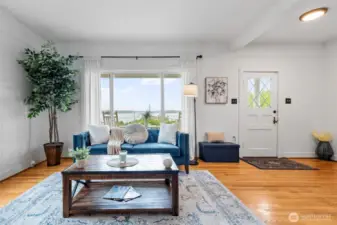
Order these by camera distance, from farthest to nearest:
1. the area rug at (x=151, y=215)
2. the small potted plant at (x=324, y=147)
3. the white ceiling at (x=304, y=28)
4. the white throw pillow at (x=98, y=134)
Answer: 1. the small potted plant at (x=324, y=147)
2. the white throw pillow at (x=98, y=134)
3. the white ceiling at (x=304, y=28)
4. the area rug at (x=151, y=215)

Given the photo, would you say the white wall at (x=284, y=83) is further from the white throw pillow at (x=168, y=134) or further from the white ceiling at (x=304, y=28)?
the white throw pillow at (x=168, y=134)

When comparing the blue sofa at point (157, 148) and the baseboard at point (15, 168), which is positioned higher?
the blue sofa at point (157, 148)

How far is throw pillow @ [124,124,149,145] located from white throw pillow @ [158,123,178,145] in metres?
0.29

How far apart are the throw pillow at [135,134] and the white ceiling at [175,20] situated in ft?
6.12

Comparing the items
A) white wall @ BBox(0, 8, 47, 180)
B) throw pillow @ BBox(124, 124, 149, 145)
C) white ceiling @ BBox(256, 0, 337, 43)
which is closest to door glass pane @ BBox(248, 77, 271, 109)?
white ceiling @ BBox(256, 0, 337, 43)

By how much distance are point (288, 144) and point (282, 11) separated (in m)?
3.10

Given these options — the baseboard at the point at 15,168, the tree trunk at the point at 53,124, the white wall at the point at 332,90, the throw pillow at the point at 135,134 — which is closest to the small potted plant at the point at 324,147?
the white wall at the point at 332,90

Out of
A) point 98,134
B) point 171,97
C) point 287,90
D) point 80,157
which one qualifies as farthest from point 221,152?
point 80,157

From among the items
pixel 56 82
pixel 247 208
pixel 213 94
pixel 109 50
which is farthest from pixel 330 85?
pixel 56 82

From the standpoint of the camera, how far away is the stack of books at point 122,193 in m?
2.14

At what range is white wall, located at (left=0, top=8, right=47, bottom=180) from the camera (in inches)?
122

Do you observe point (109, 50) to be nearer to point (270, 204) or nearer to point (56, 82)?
point (56, 82)

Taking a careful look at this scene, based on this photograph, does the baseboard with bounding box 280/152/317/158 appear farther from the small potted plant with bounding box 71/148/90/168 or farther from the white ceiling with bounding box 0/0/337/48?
the small potted plant with bounding box 71/148/90/168

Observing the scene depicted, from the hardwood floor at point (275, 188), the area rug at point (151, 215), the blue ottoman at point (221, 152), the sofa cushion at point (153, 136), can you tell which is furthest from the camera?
the blue ottoman at point (221, 152)
